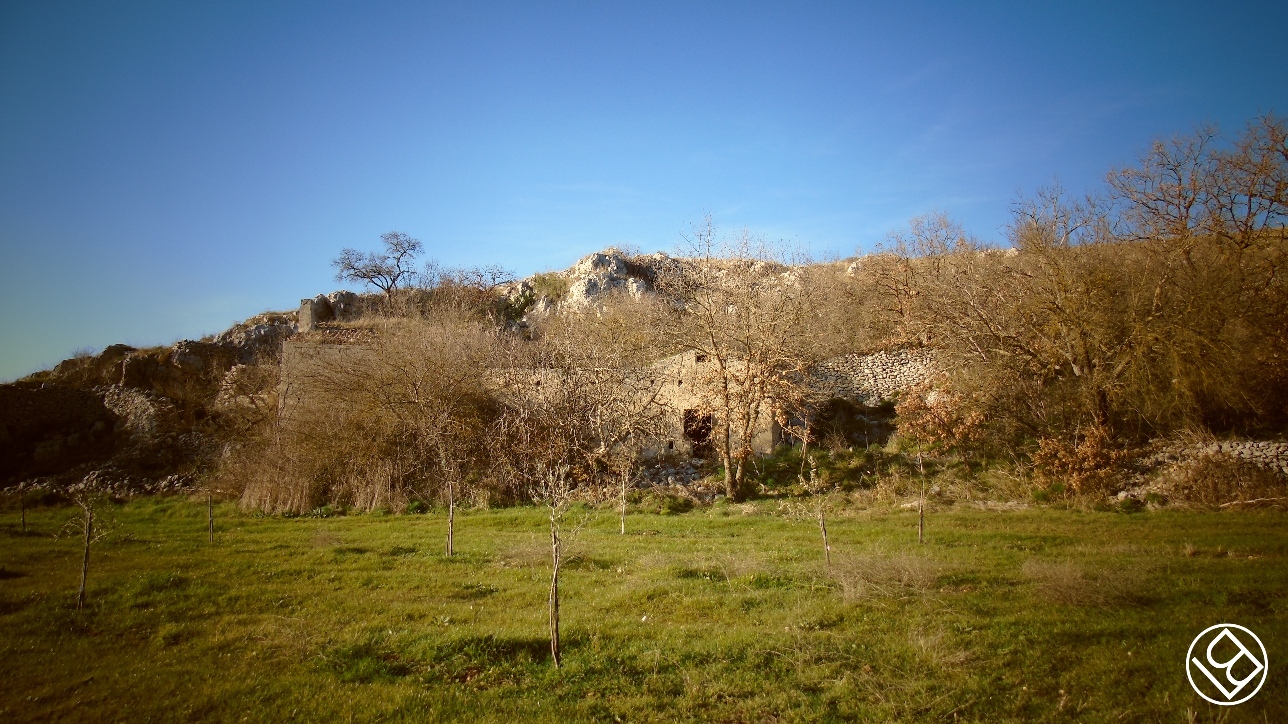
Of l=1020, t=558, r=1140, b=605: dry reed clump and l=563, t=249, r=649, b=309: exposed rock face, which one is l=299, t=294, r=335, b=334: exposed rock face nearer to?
l=563, t=249, r=649, b=309: exposed rock face

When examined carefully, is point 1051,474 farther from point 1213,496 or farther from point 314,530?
point 314,530

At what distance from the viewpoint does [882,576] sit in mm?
9625

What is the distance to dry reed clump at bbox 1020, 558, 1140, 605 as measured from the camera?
28.1 ft

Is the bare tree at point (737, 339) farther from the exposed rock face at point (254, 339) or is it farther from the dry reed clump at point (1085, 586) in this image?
the exposed rock face at point (254, 339)

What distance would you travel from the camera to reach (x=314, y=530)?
1684cm

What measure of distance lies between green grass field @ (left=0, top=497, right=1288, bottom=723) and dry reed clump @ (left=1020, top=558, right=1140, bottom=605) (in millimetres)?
32

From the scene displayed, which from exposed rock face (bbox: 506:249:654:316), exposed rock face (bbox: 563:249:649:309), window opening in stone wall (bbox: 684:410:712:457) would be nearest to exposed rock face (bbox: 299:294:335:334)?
exposed rock face (bbox: 506:249:654:316)

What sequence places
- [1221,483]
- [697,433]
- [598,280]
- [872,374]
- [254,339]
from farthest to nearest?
[598,280] → [254,339] → [872,374] → [697,433] → [1221,483]

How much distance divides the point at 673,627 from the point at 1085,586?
579 centimetres

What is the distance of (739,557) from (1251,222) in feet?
66.1

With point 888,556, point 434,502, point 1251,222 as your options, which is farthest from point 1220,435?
point 434,502

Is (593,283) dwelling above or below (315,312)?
above

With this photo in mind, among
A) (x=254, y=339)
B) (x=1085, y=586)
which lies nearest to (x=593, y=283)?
(x=254, y=339)

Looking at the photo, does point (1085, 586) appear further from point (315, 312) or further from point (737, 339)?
point (315, 312)
